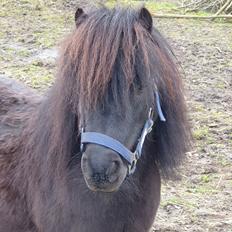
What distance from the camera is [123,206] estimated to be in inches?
108

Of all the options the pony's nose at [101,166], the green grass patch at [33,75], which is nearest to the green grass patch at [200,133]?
the green grass patch at [33,75]

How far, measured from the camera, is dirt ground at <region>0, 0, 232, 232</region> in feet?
13.5

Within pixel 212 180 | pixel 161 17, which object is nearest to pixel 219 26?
pixel 161 17

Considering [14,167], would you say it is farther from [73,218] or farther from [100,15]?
[100,15]

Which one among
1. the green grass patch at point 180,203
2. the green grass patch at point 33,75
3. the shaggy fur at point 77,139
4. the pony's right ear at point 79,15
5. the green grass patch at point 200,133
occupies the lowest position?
the green grass patch at point 33,75

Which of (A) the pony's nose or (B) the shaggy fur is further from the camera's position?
(B) the shaggy fur

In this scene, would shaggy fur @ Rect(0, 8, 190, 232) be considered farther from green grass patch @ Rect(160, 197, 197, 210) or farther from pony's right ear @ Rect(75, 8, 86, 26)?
green grass patch @ Rect(160, 197, 197, 210)

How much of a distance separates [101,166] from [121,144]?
5.8 inches

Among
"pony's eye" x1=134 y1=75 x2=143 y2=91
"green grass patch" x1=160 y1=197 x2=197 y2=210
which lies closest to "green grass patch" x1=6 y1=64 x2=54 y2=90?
"green grass patch" x1=160 y1=197 x2=197 y2=210

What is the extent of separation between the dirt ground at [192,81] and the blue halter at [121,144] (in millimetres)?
470

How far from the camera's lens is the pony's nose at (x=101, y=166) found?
229 cm

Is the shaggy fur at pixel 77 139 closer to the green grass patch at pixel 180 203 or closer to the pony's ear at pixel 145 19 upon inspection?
the pony's ear at pixel 145 19

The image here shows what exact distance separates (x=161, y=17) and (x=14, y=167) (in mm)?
6552

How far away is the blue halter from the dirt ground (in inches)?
18.5
